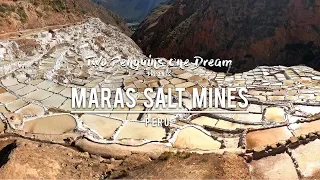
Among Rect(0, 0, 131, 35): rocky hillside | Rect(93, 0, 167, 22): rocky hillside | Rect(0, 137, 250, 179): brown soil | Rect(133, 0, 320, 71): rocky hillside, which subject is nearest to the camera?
Rect(0, 137, 250, 179): brown soil

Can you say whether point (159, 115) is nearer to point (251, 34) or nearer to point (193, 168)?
point (193, 168)

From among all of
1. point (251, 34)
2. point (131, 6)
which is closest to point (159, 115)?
point (251, 34)

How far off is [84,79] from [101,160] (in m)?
6.86

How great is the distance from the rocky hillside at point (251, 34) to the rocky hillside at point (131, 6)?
6298 centimetres

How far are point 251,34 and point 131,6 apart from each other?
3029 inches

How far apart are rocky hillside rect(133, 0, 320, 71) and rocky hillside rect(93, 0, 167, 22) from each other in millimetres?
62984

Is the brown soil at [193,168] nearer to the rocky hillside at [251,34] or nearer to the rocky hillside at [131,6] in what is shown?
the rocky hillside at [251,34]

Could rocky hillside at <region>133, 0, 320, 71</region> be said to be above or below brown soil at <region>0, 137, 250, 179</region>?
above

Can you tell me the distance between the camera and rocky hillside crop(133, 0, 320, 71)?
86.9 ft

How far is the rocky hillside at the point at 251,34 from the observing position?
26500 mm

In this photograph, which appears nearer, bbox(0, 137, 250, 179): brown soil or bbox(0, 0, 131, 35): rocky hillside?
bbox(0, 137, 250, 179): brown soil

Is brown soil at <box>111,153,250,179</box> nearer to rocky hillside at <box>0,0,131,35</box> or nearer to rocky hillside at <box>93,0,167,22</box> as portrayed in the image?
rocky hillside at <box>0,0,131,35</box>

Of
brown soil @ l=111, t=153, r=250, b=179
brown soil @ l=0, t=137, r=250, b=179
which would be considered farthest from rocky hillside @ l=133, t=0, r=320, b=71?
brown soil @ l=0, t=137, r=250, b=179

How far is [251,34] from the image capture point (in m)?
28.4
